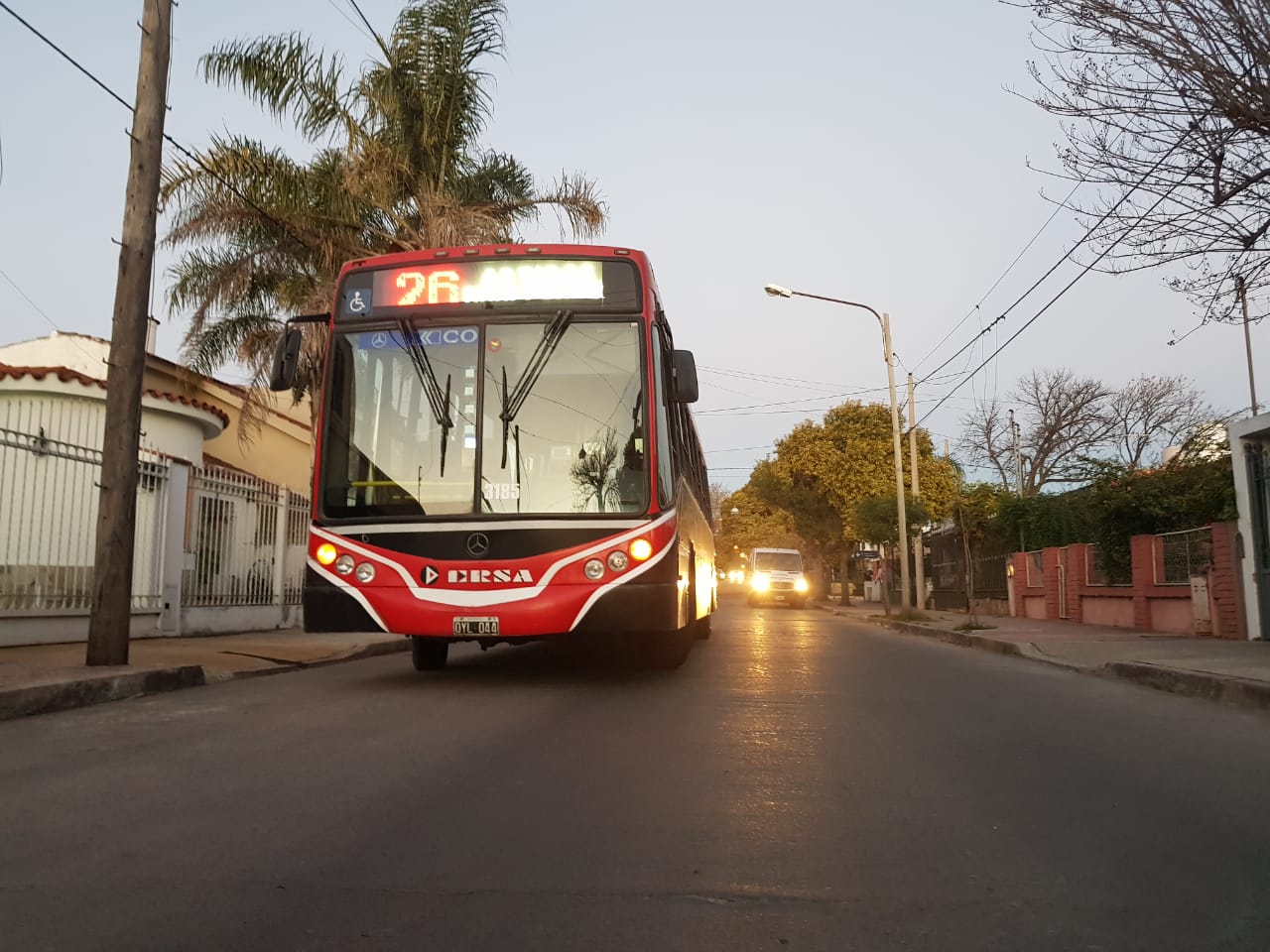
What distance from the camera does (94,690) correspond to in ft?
26.6

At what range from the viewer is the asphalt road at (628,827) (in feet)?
10.6

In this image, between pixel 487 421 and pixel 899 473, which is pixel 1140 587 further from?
pixel 487 421

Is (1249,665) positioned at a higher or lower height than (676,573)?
lower

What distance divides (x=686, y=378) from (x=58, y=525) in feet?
24.8

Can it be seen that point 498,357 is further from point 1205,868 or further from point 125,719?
point 1205,868

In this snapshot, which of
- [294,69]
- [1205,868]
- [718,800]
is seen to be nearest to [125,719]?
[718,800]

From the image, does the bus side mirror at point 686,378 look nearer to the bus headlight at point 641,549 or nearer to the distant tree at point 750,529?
the bus headlight at point 641,549

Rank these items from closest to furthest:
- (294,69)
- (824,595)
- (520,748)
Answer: (520,748) < (294,69) < (824,595)

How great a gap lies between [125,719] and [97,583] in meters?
2.52

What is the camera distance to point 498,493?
8445 millimetres

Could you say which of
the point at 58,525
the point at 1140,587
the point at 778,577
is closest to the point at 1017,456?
the point at 778,577

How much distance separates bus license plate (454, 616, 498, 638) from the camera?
322 inches

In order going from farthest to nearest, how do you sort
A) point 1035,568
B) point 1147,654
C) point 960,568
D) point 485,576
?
point 960,568
point 1035,568
point 1147,654
point 485,576

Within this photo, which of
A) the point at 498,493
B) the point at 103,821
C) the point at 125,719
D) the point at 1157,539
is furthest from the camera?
the point at 1157,539
